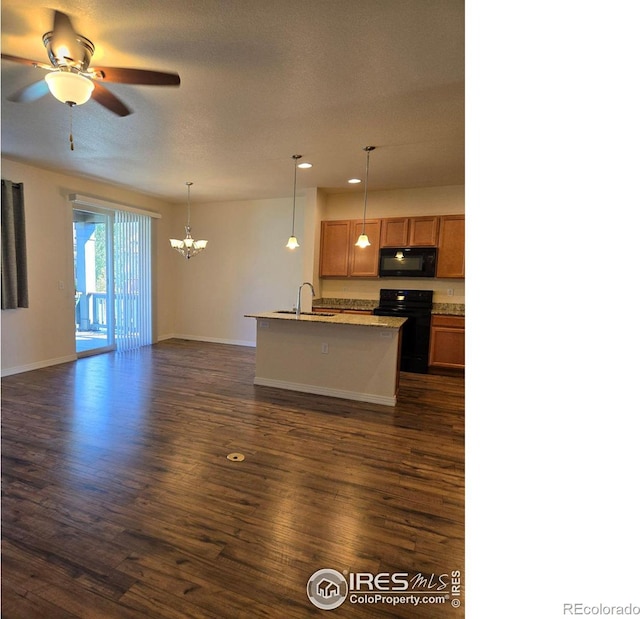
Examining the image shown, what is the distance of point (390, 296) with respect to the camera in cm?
548

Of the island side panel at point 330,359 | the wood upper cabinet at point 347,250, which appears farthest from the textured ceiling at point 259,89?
the island side panel at point 330,359

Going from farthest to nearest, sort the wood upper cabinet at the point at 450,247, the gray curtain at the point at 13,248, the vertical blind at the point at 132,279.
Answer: the vertical blind at the point at 132,279 < the wood upper cabinet at the point at 450,247 < the gray curtain at the point at 13,248

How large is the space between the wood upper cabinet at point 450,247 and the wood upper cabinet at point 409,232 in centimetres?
10

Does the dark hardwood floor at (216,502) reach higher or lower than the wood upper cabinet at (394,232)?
lower

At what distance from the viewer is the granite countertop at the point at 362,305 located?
201 inches

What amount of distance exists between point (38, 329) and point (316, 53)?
200 inches

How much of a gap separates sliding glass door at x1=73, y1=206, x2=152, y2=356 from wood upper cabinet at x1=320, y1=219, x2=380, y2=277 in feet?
11.2

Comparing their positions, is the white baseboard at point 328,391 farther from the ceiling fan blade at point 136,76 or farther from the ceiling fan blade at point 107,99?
the ceiling fan blade at point 136,76

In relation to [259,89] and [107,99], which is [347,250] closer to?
[259,89]

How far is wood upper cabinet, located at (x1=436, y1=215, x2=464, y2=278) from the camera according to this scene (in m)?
4.99

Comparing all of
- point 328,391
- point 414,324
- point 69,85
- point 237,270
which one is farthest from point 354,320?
point 237,270

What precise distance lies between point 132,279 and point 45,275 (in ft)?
4.85

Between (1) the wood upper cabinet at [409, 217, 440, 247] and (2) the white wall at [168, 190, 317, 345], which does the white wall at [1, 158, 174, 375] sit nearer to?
(2) the white wall at [168, 190, 317, 345]

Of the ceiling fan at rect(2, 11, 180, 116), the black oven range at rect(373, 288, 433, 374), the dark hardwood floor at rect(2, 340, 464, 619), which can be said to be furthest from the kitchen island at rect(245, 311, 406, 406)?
the ceiling fan at rect(2, 11, 180, 116)
